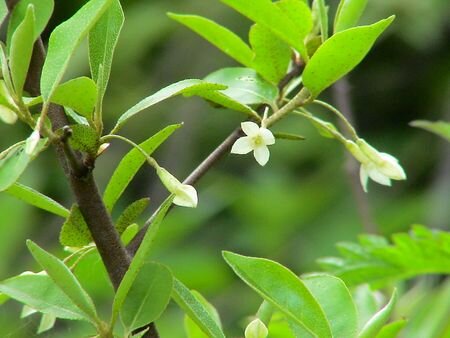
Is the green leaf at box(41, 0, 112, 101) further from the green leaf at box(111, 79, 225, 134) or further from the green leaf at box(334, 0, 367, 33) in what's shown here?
the green leaf at box(334, 0, 367, 33)

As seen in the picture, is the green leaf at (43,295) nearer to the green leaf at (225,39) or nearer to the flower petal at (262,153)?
the flower petal at (262,153)

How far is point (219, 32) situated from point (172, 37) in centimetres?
228

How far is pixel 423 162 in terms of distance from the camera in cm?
287

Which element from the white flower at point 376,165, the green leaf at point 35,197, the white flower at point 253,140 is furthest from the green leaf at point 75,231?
the white flower at point 376,165

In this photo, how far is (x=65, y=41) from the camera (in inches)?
22.1

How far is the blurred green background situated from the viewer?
2557 mm

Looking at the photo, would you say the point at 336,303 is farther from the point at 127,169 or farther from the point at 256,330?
the point at 127,169

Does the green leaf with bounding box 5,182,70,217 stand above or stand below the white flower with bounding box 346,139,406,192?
above

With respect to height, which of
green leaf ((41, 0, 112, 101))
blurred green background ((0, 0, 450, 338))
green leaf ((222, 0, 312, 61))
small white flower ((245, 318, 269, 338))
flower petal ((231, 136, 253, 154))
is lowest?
blurred green background ((0, 0, 450, 338))

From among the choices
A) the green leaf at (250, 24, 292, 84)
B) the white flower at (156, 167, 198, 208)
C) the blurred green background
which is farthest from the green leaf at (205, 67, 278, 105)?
the blurred green background

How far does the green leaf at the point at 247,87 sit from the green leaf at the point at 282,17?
42mm

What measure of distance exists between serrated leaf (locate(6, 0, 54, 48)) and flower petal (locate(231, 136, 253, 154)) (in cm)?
16

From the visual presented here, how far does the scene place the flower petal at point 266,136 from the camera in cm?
63

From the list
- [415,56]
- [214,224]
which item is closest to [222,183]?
[214,224]
